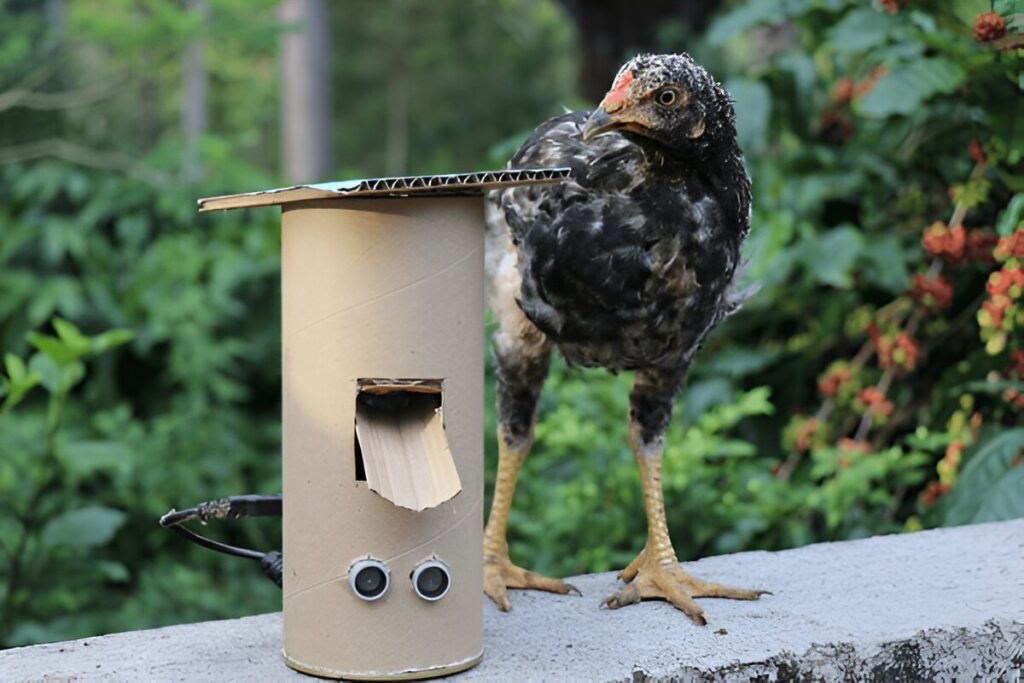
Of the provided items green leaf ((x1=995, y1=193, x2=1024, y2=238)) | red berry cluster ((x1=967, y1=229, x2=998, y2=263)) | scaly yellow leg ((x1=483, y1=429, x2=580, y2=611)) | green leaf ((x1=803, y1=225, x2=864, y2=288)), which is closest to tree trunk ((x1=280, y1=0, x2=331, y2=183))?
green leaf ((x1=803, y1=225, x2=864, y2=288))

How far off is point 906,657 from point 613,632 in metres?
0.54

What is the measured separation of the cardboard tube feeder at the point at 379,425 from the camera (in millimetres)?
1968

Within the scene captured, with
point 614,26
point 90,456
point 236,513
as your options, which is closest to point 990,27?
point 236,513

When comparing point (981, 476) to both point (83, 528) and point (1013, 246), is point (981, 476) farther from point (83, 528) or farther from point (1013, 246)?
point (83, 528)

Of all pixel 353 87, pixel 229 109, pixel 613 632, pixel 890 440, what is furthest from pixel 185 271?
pixel 229 109

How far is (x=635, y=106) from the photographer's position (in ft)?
6.77

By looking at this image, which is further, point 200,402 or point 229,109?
Answer: point 229,109

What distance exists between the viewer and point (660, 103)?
6.79 ft

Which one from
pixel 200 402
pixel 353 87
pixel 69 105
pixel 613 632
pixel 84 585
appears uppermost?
pixel 353 87

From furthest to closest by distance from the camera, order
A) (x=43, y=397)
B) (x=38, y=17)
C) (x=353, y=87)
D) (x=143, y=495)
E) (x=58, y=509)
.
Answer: (x=353, y=87) < (x=38, y=17) < (x=43, y=397) < (x=143, y=495) < (x=58, y=509)

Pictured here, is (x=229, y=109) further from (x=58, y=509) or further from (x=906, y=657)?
(x=906, y=657)

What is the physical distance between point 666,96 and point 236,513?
110 centimetres

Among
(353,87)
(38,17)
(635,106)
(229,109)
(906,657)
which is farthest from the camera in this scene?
(229,109)

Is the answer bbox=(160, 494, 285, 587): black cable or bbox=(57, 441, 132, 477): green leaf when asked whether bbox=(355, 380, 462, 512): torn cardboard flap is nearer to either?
bbox=(160, 494, 285, 587): black cable
